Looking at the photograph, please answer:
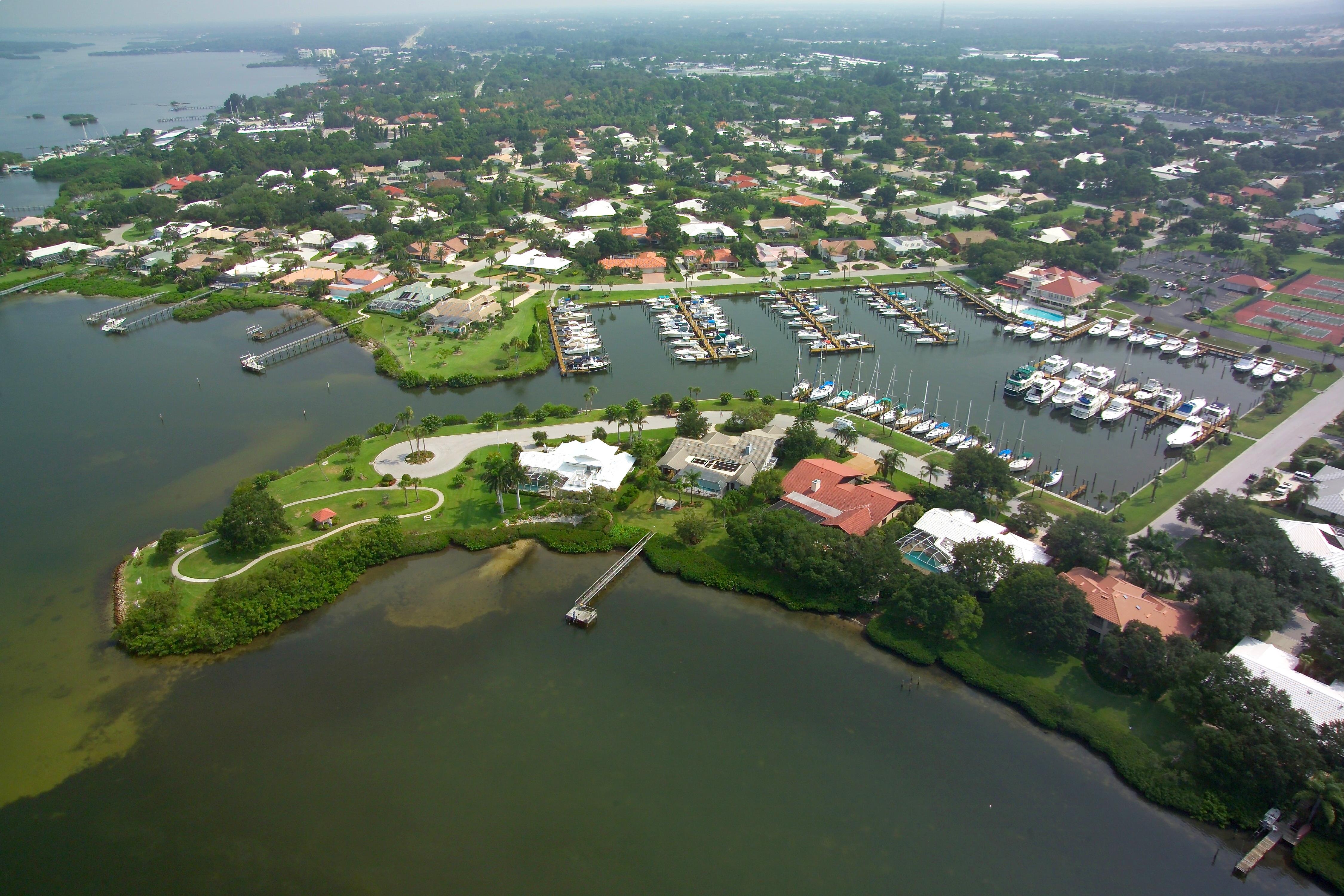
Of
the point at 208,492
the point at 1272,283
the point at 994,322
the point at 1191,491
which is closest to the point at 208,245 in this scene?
the point at 208,492

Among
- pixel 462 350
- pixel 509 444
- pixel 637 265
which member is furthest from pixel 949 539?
pixel 637 265

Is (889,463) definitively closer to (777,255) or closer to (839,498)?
(839,498)

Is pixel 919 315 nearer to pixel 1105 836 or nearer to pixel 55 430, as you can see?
pixel 1105 836

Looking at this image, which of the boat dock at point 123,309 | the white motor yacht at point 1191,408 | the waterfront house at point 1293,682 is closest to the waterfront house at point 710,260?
the white motor yacht at point 1191,408

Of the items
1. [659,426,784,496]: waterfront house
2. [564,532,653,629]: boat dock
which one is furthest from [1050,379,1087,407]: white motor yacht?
[564,532,653,629]: boat dock

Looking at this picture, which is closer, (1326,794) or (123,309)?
(1326,794)
